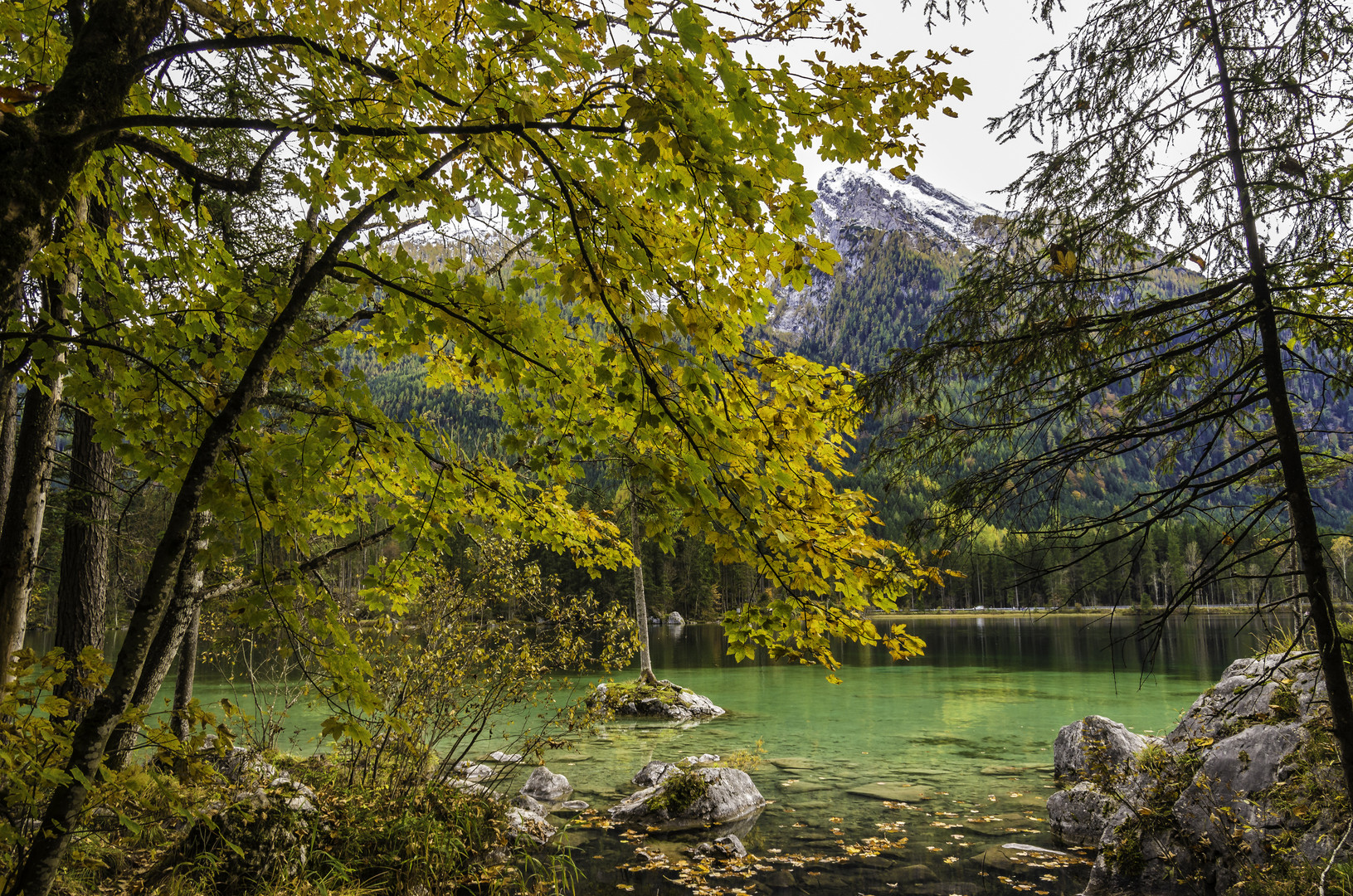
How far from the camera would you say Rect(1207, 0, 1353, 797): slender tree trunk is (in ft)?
12.0

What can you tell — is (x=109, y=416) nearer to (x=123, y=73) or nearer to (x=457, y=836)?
(x=123, y=73)

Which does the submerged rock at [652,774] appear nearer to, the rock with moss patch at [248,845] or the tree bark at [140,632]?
the rock with moss patch at [248,845]

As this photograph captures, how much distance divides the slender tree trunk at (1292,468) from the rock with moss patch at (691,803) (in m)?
5.21

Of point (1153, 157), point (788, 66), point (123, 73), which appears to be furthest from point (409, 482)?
point (1153, 157)

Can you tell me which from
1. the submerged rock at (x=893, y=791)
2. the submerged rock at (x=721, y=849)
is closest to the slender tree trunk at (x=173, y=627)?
the submerged rock at (x=721, y=849)

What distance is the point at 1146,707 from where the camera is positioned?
14.4 m

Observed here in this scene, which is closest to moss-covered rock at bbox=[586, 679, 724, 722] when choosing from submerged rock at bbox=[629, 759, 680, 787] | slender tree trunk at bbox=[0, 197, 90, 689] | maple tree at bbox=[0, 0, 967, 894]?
submerged rock at bbox=[629, 759, 680, 787]

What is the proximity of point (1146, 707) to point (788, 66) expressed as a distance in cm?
1657

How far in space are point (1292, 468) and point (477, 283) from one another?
433cm

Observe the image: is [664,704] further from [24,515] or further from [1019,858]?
[24,515]

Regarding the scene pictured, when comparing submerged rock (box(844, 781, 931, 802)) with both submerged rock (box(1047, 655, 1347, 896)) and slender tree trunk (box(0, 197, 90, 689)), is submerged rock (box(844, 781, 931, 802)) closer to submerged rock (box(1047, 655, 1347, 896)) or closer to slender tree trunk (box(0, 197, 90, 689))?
submerged rock (box(1047, 655, 1347, 896))

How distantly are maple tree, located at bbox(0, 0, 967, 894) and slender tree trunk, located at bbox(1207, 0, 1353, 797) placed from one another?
2461mm

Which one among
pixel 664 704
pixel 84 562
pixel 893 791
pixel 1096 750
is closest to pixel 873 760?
pixel 893 791

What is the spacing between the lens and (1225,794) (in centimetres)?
533
